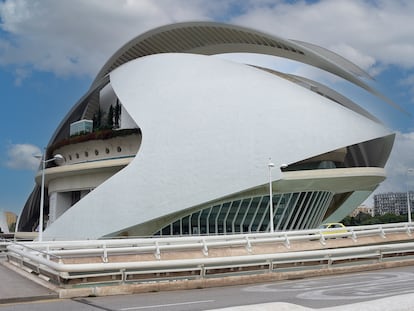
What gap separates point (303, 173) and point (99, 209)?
12.7 m

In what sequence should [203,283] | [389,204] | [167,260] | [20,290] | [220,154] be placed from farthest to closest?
1. [389,204]
2. [220,154]
3. [167,260]
4. [203,283]
5. [20,290]

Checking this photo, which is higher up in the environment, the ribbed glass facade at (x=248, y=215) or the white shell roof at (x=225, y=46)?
the white shell roof at (x=225, y=46)

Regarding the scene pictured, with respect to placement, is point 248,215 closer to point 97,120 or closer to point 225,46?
point 225,46

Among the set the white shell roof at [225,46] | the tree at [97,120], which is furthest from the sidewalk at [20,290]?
the tree at [97,120]

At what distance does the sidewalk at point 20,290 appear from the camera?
30.4 feet

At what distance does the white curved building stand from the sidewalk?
15.9 meters

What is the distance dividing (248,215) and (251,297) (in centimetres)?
2020

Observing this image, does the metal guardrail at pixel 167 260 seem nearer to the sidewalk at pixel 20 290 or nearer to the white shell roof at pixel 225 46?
the sidewalk at pixel 20 290

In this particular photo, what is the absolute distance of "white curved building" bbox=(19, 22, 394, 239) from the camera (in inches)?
1101

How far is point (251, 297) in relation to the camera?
9.76 m

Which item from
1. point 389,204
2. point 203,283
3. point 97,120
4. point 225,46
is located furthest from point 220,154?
point 389,204

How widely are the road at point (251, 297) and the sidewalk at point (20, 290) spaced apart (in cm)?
25

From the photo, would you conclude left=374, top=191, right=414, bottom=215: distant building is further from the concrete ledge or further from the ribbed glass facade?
the concrete ledge

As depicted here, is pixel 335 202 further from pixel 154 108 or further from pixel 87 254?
pixel 87 254
